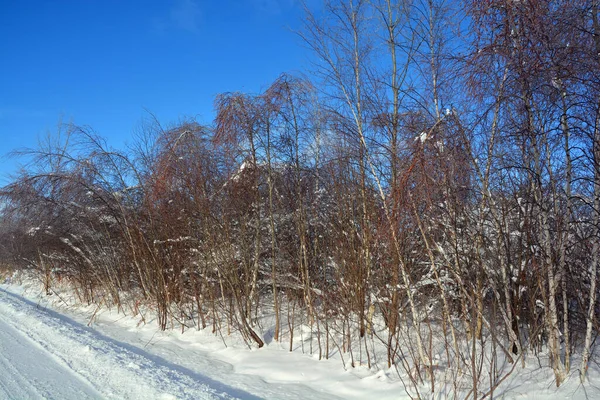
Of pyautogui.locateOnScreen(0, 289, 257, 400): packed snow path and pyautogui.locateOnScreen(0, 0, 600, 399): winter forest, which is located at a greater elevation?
pyautogui.locateOnScreen(0, 0, 600, 399): winter forest

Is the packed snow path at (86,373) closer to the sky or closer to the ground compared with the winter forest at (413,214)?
closer to the ground

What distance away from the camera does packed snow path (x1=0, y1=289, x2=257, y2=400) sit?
5.08m

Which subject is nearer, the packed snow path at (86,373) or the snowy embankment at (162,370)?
the packed snow path at (86,373)

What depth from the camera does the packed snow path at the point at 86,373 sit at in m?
5.08

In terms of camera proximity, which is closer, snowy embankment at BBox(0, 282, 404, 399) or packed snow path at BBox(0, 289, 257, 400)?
packed snow path at BBox(0, 289, 257, 400)

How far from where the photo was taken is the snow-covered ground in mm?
5020

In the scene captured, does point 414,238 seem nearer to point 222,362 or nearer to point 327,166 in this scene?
point 327,166

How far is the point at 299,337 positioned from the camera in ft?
25.6

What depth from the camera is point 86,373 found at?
5852 millimetres

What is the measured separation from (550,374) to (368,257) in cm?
248

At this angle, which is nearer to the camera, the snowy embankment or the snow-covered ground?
the snow-covered ground

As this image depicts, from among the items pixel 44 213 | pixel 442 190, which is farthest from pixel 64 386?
pixel 44 213

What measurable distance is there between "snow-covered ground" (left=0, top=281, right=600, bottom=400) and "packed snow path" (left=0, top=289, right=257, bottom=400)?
0.04ft

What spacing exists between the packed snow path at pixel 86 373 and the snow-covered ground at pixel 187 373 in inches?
0.4
